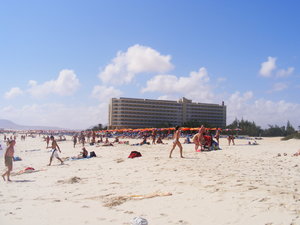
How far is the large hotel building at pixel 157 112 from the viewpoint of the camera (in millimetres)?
86688

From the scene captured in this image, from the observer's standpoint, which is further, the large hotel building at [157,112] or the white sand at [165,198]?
the large hotel building at [157,112]

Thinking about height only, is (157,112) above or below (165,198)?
above

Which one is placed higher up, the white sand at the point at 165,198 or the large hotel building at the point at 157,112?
the large hotel building at the point at 157,112

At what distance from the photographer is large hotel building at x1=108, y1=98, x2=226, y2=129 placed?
284 feet

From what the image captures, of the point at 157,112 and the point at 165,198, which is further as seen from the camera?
the point at 157,112

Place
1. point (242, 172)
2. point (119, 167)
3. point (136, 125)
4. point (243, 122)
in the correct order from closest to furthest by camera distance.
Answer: point (242, 172) < point (119, 167) < point (243, 122) < point (136, 125)

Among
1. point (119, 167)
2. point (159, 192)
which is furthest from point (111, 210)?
point (119, 167)

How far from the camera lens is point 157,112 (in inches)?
3531

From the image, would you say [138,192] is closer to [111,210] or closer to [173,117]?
[111,210]

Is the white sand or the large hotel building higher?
the large hotel building

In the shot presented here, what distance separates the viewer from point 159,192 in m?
5.62

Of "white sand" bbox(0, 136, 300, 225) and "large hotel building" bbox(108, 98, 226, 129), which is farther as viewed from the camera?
"large hotel building" bbox(108, 98, 226, 129)

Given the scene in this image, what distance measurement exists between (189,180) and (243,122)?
58.8 metres

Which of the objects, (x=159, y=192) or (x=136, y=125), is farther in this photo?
(x=136, y=125)
